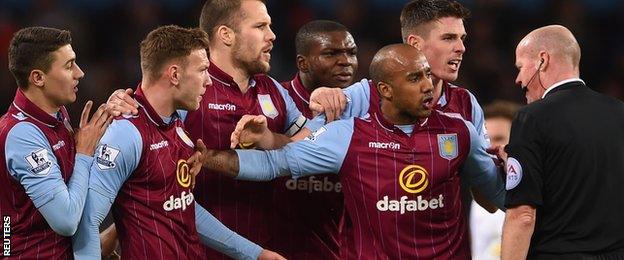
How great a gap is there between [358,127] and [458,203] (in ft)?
2.10

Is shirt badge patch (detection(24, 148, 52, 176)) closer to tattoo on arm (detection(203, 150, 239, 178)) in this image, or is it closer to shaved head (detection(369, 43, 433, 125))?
tattoo on arm (detection(203, 150, 239, 178))

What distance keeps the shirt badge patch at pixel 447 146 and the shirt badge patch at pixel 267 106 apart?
1.04 m

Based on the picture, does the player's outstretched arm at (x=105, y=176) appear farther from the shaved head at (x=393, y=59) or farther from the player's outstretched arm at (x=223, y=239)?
the shaved head at (x=393, y=59)

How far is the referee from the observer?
4996mm

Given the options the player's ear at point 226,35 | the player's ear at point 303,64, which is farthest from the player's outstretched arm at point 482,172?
the player's ear at point 226,35

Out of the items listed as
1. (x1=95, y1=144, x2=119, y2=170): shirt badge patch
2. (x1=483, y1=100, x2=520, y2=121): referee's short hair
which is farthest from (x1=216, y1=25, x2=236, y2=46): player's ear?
(x1=483, y1=100, x2=520, y2=121): referee's short hair

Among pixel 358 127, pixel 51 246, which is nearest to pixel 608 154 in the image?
pixel 358 127

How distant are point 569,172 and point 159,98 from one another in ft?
6.37

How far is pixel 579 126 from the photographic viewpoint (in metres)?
5.03

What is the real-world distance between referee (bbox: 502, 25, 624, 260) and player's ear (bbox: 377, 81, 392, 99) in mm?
612

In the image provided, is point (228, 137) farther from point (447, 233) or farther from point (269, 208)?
point (447, 233)

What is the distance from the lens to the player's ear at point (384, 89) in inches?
208

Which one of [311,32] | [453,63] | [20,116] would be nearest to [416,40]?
[453,63]

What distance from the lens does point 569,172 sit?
197 inches
